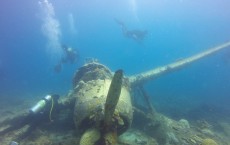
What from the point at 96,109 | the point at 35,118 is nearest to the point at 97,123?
the point at 96,109

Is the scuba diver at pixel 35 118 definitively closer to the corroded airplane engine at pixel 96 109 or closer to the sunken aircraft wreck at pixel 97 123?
the sunken aircraft wreck at pixel 97 123

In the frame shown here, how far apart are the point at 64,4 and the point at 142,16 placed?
6849cm

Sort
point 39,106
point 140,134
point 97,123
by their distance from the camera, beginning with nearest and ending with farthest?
point 97,123 < point 39,106 < point 140,134

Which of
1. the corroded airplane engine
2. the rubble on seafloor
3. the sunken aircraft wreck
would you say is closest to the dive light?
the sunken aircraft wreck

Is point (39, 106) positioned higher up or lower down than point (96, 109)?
higher up

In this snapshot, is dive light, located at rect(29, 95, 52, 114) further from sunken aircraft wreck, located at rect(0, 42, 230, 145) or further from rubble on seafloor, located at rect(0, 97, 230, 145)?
rubble on seafloor, located at rect(0, 97, 230, 145)

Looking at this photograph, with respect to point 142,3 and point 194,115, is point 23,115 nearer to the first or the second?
point 194,115

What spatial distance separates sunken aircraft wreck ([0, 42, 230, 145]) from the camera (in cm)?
514

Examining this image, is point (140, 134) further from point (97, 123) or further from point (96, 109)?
A: point (97, 123)

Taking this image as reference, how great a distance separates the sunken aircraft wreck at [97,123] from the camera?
16.9 feet

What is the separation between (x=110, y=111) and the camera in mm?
4914

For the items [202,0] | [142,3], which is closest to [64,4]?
[142,3]

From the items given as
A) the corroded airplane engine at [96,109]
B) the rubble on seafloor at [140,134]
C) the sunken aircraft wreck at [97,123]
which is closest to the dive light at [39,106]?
the sunken aircraft wreck at [97,123]

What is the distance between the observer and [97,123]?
528 cm
